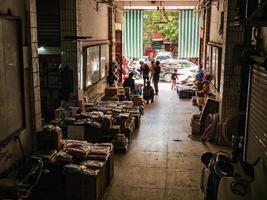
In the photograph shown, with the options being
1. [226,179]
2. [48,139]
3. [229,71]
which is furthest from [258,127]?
[229,71]

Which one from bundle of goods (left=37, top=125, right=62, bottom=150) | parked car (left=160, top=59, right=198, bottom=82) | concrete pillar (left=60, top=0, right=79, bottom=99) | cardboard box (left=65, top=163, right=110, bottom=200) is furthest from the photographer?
parked car (left=160, top=59, right=198, bottom=82)

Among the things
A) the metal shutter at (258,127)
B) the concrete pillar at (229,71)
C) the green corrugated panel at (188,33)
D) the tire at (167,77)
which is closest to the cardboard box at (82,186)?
the metal shutter at (258,127)

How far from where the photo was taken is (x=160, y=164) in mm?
7992

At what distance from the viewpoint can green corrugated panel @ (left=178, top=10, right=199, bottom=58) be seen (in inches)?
814

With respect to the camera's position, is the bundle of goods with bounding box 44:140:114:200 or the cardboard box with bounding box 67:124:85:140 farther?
the cardboard box with bounding box 67:124:85:140

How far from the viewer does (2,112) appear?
16.8 feet

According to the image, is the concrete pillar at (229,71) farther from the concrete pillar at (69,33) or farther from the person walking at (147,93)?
the person walking at (147,93)

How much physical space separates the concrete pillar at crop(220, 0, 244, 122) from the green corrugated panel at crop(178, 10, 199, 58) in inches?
454

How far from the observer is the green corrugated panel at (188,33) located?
20672mm

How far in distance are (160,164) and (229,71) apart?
125 inches

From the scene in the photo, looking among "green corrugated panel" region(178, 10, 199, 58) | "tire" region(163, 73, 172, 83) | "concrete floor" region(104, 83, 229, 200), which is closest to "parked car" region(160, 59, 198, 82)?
"tire" region(163, 73, 172, 83)

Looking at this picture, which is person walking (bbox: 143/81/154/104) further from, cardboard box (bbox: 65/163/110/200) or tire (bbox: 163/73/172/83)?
cardboard box (bbox: 65/163/110/200)

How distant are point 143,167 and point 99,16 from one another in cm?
764

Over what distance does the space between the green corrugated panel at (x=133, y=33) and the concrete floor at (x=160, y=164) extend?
9851 mm
